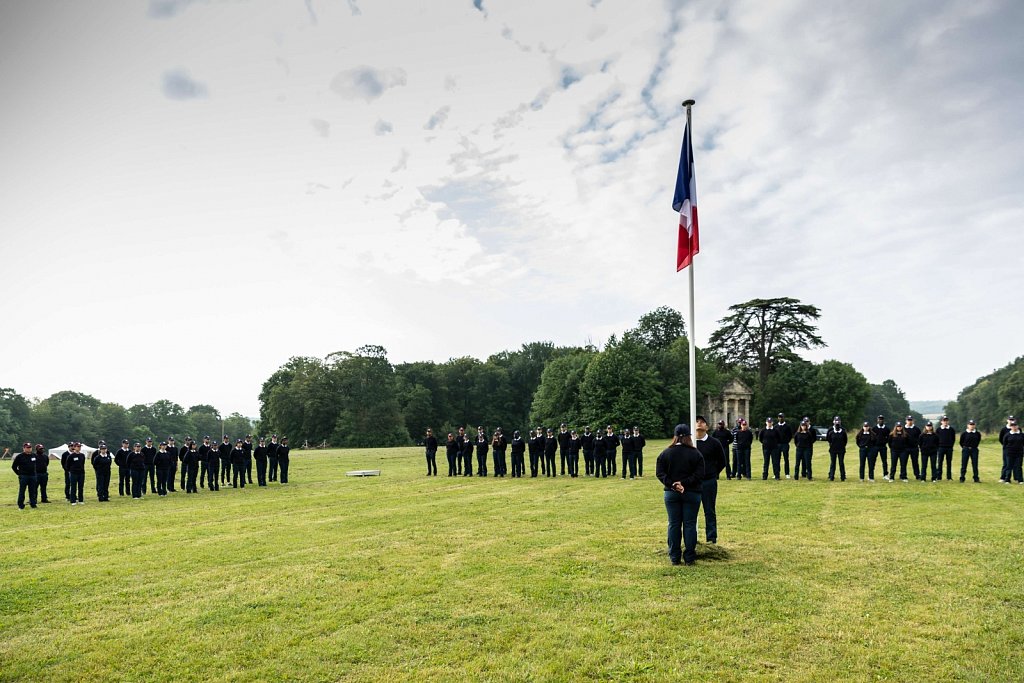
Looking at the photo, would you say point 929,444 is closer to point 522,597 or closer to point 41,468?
point 522,597

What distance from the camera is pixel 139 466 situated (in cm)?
2262

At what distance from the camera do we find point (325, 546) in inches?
466

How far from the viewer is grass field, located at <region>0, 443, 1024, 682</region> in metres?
6.18

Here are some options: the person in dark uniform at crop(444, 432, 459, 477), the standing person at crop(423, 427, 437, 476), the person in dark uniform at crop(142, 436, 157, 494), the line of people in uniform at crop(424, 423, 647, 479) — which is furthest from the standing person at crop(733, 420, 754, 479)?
the person in dark uniform at crop(142, 436, 157, 494)

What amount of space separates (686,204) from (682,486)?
5.11m

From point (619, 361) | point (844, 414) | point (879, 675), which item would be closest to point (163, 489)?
point (879, 675)

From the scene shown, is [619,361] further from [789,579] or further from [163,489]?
[789,579]

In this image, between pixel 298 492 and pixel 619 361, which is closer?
pixel 298 492

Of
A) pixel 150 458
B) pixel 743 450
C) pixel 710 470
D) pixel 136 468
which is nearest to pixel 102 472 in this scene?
pixel 136 468

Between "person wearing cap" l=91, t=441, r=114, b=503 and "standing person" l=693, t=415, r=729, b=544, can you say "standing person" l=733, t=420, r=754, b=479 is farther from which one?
"person wearing cap" l=91, t=441, r=114, b=503

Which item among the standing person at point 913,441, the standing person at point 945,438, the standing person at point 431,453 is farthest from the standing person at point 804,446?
the standing person at point 431,453

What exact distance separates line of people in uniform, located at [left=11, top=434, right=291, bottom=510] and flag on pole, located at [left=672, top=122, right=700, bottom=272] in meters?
19.3

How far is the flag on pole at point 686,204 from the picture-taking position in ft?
37.3

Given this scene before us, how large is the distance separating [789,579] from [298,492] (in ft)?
60.0
